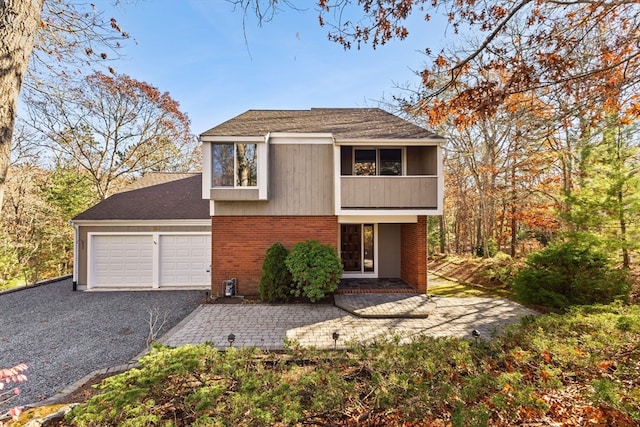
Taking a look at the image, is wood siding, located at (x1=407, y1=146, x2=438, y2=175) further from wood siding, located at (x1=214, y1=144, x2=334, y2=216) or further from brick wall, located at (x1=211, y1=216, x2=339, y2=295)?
brick wall, located at (x1=211, y1=216, x2=339, y2=295)

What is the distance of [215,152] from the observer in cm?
839

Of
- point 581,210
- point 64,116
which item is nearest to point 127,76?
point 64,116

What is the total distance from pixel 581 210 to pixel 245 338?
34.0 feet

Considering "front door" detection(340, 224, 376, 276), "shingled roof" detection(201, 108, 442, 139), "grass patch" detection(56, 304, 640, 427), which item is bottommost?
"grass patch" detection(56, 304, 640, 427)

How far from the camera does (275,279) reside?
813 centimetres

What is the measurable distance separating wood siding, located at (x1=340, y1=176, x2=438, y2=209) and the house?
0.03 m

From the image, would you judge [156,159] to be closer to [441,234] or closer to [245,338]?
[245,338]

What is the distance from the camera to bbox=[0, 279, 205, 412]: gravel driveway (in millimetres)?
4699

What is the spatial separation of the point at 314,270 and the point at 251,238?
2.45 m

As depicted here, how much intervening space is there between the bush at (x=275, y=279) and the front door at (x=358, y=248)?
313 cm

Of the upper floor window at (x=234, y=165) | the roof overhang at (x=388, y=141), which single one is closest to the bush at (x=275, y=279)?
the upper floor window at (x=234, y=165)

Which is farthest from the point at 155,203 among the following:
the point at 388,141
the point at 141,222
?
the point at 388,141

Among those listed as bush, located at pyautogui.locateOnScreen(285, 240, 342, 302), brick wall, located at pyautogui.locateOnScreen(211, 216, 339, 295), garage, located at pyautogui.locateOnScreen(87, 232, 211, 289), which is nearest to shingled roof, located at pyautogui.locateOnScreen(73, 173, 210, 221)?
garage, located at pyautogui.locateOnScreen(87, 232, 211, 289)

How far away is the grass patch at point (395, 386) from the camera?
2.46 meters
